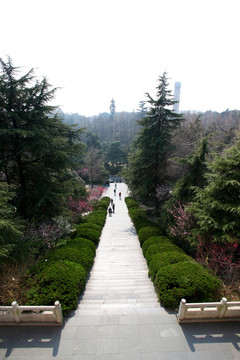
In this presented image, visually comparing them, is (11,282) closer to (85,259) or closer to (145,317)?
(85,259)

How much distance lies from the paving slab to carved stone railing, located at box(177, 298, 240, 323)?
6.1 inches

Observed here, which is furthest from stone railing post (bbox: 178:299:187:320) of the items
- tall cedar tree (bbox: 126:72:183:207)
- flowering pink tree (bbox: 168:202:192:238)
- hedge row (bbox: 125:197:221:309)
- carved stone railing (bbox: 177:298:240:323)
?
tall cedar tree (bbox: 126:72:183:207)

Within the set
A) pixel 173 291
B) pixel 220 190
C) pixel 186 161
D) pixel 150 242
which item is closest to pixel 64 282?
pixel 173 291

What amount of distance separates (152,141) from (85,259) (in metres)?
10.7

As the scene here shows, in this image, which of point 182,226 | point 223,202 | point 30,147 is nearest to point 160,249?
point 182,226

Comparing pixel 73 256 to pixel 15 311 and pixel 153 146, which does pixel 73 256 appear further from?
pixel 153 146

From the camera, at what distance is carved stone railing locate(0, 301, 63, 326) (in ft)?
16.6

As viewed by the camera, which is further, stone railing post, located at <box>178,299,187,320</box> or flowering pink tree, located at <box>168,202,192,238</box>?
flowering pink tree, located at <box>168,202,192,238</box>

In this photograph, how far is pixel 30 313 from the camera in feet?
17.0

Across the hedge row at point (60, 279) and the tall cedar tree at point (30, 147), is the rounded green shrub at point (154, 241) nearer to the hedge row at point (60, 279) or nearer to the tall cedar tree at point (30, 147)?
the hedge row at point (60, 279)

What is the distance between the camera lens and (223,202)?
25.3 feet

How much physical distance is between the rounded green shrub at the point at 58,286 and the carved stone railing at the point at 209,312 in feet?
11.4

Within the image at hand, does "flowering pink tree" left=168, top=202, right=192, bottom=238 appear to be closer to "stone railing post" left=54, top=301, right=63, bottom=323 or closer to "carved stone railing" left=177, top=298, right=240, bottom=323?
"carved stone railing" left=177, top=298, right=240, bottom=323

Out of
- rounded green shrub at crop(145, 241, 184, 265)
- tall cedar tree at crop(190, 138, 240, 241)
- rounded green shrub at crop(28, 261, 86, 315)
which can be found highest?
tall cedar tree at crop(190, 138, 240, 241)
